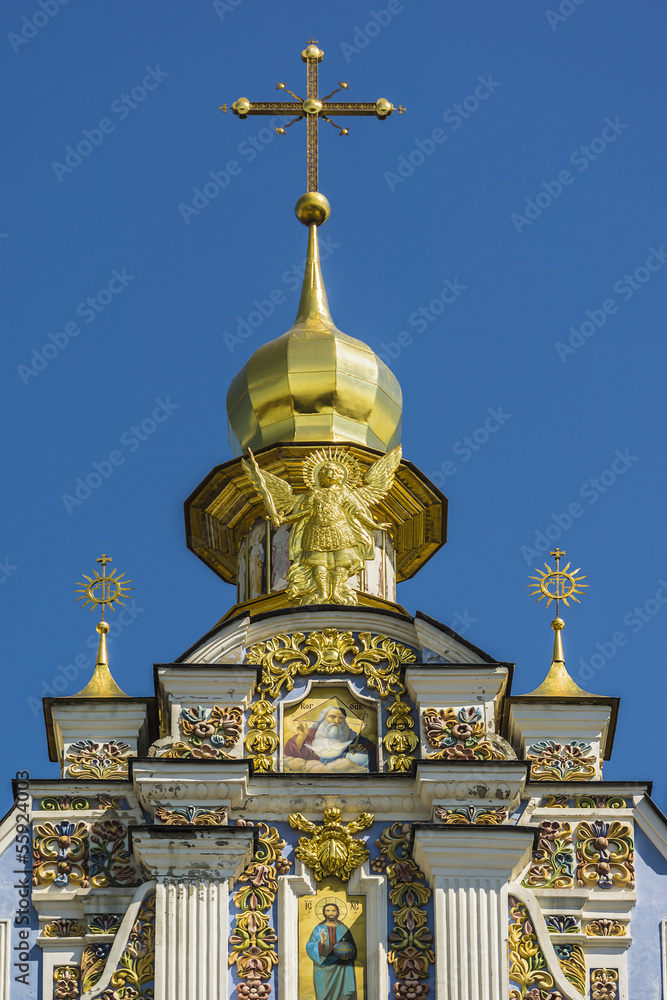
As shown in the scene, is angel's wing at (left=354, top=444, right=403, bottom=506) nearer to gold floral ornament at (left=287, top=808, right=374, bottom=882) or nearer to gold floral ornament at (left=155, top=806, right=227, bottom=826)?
gold floral ornament at (left=287, top=808, right=374, bottom=882)

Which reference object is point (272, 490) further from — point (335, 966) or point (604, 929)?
point (604, 929)

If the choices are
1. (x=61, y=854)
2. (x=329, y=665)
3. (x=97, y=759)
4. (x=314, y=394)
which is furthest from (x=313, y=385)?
(x=61, y=854)

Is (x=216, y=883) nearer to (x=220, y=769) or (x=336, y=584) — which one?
(x=220, y=769)

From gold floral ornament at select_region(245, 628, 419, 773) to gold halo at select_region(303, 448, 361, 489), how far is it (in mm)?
1844

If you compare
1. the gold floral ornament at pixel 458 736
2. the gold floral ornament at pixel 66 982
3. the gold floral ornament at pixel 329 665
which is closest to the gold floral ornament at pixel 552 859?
the gold floral ornament at pixel 458 736

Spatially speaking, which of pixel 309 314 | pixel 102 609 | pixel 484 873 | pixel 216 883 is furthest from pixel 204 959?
pixel 309 314

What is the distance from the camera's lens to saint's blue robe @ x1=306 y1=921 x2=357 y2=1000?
18.6 metres

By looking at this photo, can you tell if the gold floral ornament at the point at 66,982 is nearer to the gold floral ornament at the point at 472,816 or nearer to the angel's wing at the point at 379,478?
the gold floral ornament at the point at 472,816

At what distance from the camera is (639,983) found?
18781 millimetres

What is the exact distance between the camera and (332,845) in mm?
19125

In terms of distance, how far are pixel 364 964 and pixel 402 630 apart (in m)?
2.50

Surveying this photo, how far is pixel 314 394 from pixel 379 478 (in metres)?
1.35

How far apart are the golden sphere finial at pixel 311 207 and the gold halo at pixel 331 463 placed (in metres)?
2.70

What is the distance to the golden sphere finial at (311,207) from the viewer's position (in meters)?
23.9
